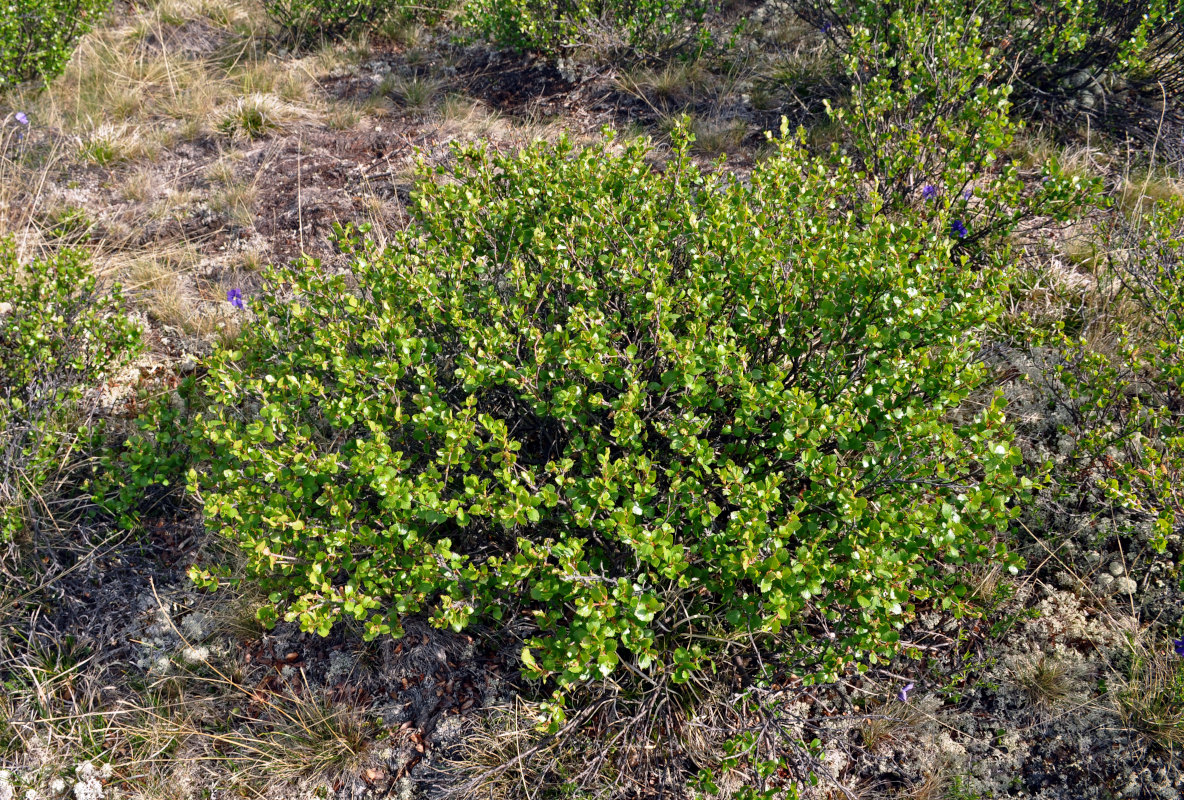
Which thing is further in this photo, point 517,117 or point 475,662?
point 517,117

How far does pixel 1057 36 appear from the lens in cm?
449

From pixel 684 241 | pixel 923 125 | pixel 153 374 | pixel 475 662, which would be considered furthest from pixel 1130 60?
pixel 153 374

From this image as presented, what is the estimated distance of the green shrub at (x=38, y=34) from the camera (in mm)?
5582

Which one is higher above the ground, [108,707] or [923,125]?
[923,125]

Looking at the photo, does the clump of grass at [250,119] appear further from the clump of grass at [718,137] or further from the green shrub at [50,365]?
the clump of grass at [718,137]

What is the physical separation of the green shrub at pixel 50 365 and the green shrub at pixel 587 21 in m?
3.69

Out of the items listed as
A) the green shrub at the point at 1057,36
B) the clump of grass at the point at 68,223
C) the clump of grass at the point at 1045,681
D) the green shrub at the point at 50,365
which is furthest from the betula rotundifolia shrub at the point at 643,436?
the clump of grass at the point at 68,223

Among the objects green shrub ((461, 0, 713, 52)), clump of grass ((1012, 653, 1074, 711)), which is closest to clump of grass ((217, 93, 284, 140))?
green shrub ((461, 0, 713, 52))

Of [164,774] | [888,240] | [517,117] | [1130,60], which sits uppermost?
[1130,60]

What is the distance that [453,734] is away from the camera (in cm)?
277

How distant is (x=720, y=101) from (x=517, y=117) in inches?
64.4

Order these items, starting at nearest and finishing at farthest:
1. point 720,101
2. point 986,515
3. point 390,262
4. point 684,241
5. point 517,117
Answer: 1. point 986,515
2. point 390,262
3. point 684,241
4. point 720,101
5. point 517,117

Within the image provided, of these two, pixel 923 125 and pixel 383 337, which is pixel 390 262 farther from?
pixel 923 125

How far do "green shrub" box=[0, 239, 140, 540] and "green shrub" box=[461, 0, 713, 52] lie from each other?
12.1 ft
